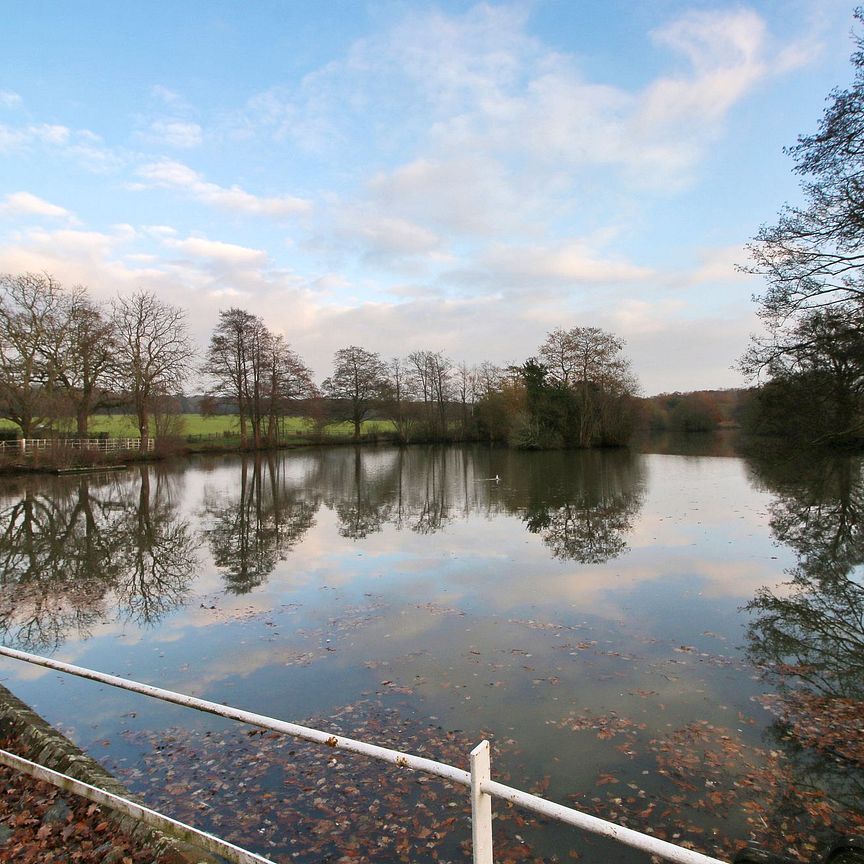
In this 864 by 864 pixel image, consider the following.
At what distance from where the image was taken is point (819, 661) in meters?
7.38

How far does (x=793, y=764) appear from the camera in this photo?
499 centimetres

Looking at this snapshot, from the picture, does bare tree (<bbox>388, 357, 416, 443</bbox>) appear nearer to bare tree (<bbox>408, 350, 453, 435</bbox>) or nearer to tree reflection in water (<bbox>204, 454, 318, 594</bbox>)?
bare tree (<bbox>408, 350, 453, 435</bbox>)

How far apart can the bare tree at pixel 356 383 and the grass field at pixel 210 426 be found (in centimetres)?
315

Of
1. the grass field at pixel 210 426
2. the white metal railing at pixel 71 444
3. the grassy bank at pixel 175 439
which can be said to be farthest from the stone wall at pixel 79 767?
the grass field at pixel 210 426

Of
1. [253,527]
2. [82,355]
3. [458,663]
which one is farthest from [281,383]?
[458,663]

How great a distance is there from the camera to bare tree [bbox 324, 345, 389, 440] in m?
68.7

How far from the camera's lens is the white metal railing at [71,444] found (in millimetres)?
33906

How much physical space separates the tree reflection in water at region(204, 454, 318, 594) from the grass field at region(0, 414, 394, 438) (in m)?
22.5

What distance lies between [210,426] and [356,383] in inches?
736

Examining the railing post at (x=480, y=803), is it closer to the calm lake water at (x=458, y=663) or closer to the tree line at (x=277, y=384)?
the calm lake water at (x=458, y=663)

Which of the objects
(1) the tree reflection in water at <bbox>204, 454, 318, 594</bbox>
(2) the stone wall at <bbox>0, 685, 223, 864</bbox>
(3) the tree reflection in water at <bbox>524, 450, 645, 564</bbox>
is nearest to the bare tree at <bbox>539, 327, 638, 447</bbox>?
(3) the tree reflection in water at <bbox>524, 450, 645, 564</bbox>

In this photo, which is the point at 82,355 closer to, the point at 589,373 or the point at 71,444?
the point at 71,444

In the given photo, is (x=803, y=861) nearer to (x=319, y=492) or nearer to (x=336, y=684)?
(x=336, y=684)

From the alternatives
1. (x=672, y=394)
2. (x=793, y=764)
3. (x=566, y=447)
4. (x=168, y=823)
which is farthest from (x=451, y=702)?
(x=672, y=394)
